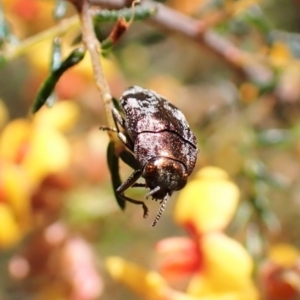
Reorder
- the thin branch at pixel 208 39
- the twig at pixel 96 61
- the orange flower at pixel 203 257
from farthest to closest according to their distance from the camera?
the thin branch at pixel 208 39 → the orange flower at pixel 203 257 → the twig at pixel 96 61

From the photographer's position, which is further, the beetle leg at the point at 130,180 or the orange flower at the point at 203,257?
the orange flower at the point at 203,257

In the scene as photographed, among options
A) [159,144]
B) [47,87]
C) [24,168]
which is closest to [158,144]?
[159,144]

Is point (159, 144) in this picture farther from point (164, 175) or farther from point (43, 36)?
point (43, 36)

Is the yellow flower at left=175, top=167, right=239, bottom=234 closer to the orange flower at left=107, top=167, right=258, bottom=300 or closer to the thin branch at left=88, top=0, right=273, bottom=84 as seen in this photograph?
the orange flower at left=107, top=167, right=258, bottom=300

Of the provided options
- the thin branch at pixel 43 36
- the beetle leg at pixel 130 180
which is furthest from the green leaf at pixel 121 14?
the beetle leg at pixel 130 180

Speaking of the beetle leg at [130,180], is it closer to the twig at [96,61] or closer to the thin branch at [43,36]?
the twig at [96,61]

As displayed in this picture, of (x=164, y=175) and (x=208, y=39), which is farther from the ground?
(x=164, y=175)

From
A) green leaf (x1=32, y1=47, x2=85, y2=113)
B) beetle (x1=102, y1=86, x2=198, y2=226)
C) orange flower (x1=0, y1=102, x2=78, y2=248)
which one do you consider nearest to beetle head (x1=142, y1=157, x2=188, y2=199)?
beetle (x1=102, y1=86, x2=198, y2=226)
